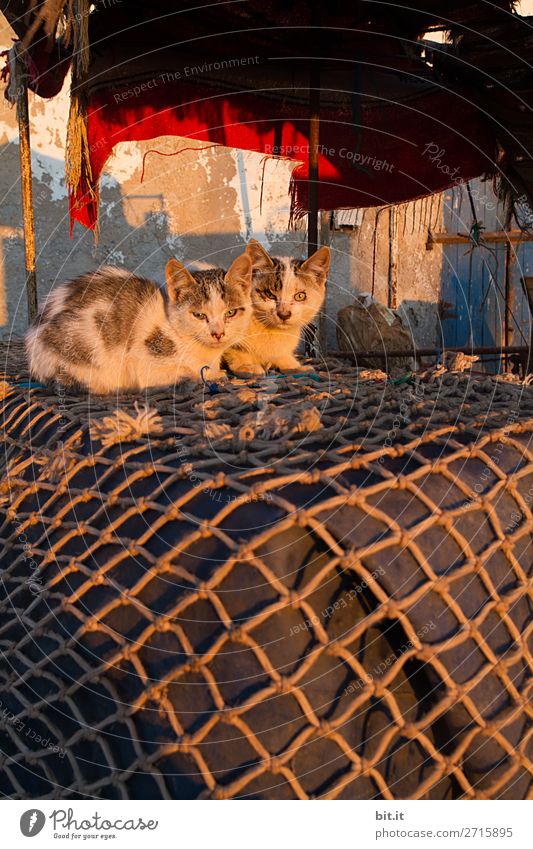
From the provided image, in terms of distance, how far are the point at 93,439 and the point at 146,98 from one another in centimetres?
221

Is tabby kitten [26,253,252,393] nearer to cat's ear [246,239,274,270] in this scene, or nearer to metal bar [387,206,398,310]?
cat's ear [246,239,274,270]

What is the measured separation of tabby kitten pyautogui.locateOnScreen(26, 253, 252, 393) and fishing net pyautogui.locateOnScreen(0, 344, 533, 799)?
2.00 feet

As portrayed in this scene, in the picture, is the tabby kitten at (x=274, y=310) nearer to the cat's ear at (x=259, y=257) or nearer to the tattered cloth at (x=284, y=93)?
the cat's ear at (x=259, y=257)

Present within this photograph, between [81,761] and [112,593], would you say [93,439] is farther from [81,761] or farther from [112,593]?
[81,761]

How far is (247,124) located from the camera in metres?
3.31

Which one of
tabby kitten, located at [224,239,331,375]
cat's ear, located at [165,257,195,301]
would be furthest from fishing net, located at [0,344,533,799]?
tabby kitten, located at [224,239,331,375]

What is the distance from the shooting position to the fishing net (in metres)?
1.00

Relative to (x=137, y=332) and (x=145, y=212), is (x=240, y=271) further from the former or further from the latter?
(x=145, y=212)

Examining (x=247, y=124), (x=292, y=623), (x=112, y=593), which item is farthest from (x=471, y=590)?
(x=247, y=124)

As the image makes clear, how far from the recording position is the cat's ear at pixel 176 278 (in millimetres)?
1853

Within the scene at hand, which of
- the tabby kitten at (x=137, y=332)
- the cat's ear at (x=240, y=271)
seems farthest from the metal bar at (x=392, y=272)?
the tabby kitten at (x=137, y=332)

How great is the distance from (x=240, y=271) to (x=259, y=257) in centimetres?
22

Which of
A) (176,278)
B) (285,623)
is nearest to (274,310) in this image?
(176,278)

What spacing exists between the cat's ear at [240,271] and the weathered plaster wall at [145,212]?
2.48 metres
